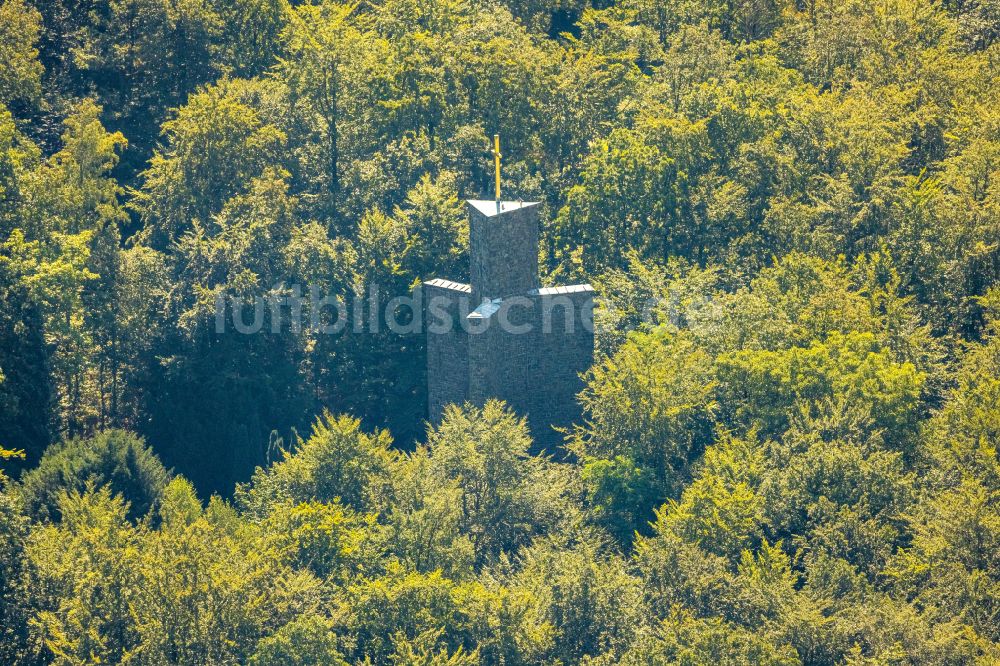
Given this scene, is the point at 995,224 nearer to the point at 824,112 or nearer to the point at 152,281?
the point at 824,112

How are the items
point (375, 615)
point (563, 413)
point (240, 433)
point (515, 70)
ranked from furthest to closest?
point (515, 70) → point (240, 433) → point (563, 413) → point (375, 615)

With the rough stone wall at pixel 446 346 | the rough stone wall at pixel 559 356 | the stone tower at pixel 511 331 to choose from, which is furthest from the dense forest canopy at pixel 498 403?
the rough stone wall at pixel 446 346

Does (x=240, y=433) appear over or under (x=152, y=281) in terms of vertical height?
under

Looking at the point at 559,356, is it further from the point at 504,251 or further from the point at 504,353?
the point at 504,251

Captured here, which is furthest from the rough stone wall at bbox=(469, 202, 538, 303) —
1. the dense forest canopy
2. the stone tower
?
the dense forest canopy

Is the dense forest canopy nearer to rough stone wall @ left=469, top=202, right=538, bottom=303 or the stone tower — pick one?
the stone tower

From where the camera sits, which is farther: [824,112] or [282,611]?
[824,112]

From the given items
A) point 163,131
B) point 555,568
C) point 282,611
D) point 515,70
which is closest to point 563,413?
point 555,568
